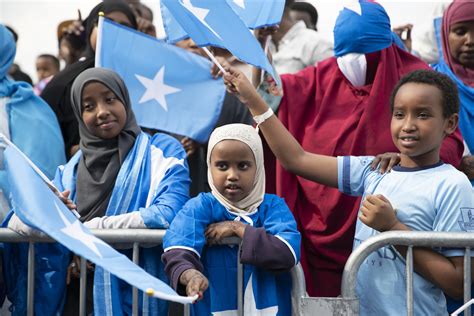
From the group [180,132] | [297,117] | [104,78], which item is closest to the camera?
[104,78]

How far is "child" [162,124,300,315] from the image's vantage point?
4.75 metres

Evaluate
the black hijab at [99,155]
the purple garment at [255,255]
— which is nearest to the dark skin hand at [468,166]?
the purple garment at [255,255]

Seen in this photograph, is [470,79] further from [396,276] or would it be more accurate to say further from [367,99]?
[396,276]

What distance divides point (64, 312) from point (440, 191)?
2069mm

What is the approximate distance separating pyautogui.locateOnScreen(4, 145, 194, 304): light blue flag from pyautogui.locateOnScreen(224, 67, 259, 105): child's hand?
124cm

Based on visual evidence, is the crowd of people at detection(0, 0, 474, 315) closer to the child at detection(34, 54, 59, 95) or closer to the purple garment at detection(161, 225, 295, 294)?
Answer: the purple garment at detection(161, 225, 295, 294)

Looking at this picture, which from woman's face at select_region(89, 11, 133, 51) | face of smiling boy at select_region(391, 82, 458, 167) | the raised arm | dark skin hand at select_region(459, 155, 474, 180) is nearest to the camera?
face of smiling boy at select_region(391, 82, 458, 167)

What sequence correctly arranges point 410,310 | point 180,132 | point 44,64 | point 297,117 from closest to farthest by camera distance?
point 410,310
point 297,117
point 180,132
point 44,64

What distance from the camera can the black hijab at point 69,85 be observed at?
687cm

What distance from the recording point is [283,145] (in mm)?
5449

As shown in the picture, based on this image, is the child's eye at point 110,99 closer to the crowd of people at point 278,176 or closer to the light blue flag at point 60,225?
the crowd of people at point 278,176

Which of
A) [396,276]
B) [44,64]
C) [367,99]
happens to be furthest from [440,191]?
[44,64]

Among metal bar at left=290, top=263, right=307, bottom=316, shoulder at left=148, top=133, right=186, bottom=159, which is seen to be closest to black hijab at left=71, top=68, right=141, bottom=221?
shoulder at left=148, top=133, right=186, bottom=159

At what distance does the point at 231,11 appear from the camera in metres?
5.59
